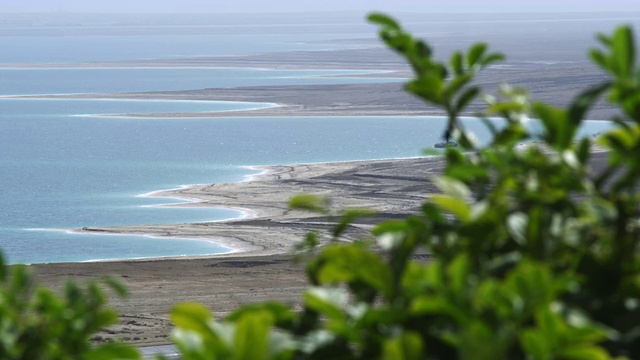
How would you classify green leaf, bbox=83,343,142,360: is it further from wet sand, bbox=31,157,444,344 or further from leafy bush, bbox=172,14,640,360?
wet sand, bbox=31,157,444,344

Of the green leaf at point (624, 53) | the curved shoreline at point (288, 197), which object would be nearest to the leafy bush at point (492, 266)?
the green leaf at point (624, 53)

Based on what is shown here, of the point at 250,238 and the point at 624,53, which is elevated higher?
the point at 624,53

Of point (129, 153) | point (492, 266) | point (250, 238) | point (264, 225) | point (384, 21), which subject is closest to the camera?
point (492, 266)

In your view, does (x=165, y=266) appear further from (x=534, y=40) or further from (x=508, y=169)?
(x=534, y=40)

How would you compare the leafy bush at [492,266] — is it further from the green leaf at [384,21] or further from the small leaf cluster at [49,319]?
the small leaf cluster at [49,319]

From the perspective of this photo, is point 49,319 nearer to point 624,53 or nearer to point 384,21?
point 384,21

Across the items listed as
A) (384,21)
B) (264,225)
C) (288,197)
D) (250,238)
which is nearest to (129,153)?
(288,197)

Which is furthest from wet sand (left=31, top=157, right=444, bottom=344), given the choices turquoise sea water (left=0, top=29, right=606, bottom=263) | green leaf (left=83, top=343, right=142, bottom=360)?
green leaf (left=83, top=343, right=142, bottom=360)
